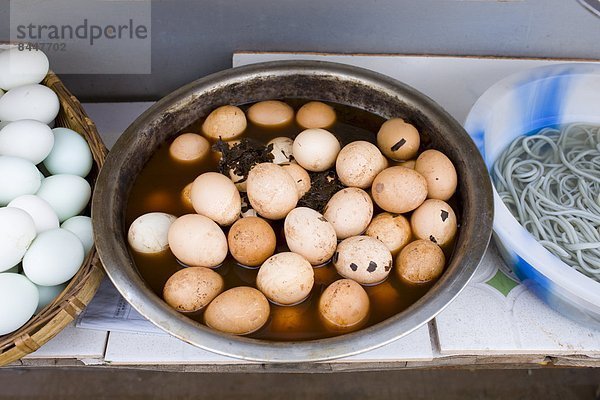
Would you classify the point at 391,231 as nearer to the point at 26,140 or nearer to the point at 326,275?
the point at 326,275

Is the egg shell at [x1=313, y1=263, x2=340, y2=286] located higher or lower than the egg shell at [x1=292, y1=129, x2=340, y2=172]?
lower

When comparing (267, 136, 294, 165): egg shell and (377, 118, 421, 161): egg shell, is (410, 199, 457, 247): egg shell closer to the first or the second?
(377, 118, 421, 161): egg shell

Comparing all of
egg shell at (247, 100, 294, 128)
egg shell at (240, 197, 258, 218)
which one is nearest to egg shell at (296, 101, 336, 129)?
egg shell at (247, 100, 294, 128)

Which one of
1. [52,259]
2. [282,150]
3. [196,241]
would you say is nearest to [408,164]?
[282,150]

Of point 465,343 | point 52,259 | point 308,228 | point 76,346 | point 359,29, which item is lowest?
point 76,346

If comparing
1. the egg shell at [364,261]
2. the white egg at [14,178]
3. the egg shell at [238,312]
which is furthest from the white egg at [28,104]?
the egg shell at [364,261]

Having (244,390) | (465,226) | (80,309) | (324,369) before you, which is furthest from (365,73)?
Answer: (244,390)
